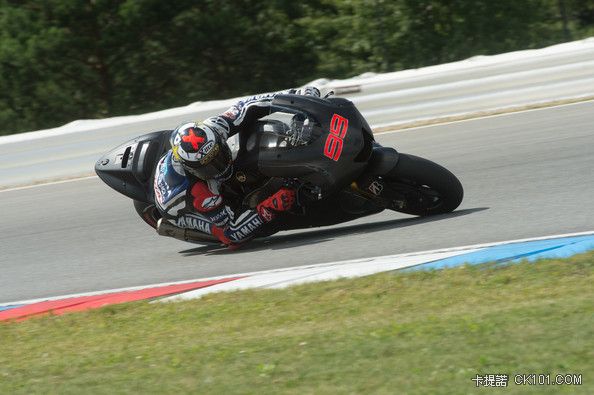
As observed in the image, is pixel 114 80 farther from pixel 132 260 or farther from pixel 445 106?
pixel 132 260

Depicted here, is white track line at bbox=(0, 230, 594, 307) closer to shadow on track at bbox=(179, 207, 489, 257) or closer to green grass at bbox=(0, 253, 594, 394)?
green grass at bbox=(0, 253, 594, 394)

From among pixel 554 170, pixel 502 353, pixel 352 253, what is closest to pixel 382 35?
pixel 554 170

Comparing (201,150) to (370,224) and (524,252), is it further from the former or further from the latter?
(524,252)

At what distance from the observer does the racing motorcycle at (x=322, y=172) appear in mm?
6742

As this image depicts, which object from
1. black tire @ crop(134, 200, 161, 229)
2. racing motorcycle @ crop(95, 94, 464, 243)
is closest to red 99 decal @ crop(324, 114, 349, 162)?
racing motorcycle @ crop(95, 94, 464, 243)

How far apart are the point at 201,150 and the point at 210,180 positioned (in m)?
0.43

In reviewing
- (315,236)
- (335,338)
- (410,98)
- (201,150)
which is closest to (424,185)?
(315,236)

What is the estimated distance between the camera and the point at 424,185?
7133 millimetres

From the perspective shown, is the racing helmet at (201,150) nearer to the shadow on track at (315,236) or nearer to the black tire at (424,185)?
the shadow on track at (315,236)

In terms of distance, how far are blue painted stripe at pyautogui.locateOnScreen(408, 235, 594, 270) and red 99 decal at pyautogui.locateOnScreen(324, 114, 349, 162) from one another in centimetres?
104

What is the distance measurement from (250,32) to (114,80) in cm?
274

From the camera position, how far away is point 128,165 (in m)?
7.78

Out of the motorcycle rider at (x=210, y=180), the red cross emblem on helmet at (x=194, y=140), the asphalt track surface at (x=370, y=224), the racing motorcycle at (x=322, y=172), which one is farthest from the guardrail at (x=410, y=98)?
the red cross emblem on helmet at (x=194, y=140)

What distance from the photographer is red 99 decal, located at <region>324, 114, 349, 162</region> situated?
670 cm
